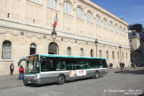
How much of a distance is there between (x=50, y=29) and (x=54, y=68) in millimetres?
12821

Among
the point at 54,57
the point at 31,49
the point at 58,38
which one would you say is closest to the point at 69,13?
the point at 58,38

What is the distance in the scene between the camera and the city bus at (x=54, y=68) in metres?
11.7

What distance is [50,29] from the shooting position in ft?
80.1

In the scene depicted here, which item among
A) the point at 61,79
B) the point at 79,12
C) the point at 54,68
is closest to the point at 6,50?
the point at 54,68

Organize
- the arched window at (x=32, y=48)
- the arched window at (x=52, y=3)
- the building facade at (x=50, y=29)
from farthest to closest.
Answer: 1. the arched window at (x=52, y=3)
2. the arched window at (x=32, y=48)
3. the building facade at (x=50, y=29)

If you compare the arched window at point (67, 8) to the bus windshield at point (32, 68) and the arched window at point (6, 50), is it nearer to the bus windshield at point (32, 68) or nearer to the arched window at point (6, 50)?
the arched window at point (6, 50)

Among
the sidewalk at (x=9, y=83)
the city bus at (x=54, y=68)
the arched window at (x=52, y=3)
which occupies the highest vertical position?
the arched window at (x=52, y=3)

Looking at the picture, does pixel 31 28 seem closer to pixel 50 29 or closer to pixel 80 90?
pixel 50 29

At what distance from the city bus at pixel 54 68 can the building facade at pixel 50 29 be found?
26.2 feet

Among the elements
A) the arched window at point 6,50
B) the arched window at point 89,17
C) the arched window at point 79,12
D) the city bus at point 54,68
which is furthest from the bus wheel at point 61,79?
the arched window at point 89,17

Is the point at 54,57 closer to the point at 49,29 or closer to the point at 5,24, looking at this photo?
the point at 5,24

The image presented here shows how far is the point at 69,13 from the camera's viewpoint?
2927 centimetres

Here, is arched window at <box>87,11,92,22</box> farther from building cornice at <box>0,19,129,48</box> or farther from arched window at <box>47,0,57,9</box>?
arched window at <box>47,0,57,9</box>

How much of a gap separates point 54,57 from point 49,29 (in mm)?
12125
